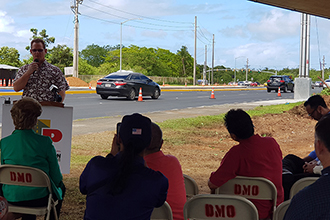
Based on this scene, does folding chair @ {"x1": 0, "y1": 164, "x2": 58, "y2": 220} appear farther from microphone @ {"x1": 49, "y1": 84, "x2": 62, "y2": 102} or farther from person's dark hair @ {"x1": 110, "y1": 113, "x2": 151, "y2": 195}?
microphone @ {"x1": 49, "y1": 84, "x2": 62, "y2": 102}

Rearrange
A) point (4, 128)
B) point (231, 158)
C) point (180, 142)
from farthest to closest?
point (180, 142) → point (4, 128) → point (231, 158)

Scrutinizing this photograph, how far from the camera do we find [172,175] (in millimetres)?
3195

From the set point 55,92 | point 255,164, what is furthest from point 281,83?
point 255,164

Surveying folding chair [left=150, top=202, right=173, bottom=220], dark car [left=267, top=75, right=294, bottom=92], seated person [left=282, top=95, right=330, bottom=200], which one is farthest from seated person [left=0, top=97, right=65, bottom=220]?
dark car [left=267, top=75, right=294, bottom=92]

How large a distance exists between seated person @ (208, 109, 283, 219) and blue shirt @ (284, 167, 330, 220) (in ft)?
6.47

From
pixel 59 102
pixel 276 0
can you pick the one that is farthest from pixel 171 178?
pixel 276 0

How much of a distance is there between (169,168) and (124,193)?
72cm

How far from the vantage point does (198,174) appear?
7.29m

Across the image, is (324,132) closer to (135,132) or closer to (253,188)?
(135,132)

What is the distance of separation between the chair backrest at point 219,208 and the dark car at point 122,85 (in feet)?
70.5

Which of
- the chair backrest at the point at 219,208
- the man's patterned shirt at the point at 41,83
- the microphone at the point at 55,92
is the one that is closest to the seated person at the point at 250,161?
the chair backrest at the point at 219,208

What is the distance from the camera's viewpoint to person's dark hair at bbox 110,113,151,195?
2.51m

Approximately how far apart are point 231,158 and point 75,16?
39.8 metres

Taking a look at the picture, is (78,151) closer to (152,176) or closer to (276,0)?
(276,0)
